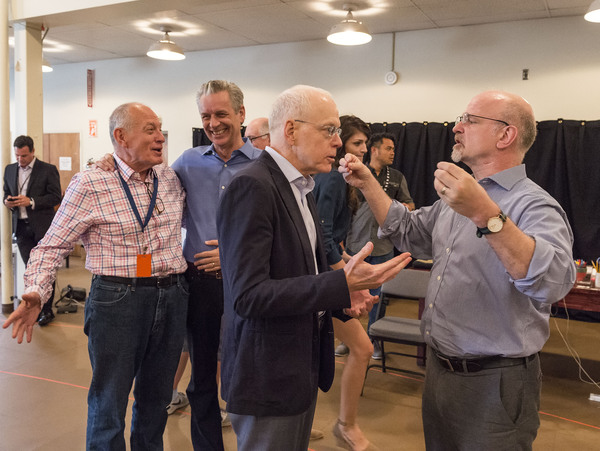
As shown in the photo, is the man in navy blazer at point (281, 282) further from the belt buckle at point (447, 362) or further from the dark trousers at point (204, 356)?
the dark trousers at point (204, 356)

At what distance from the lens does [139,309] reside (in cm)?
224

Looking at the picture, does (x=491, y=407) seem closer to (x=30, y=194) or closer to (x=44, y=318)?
(x=44, y=318)

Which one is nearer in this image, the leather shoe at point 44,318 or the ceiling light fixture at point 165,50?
the leather shoe at point 44,318

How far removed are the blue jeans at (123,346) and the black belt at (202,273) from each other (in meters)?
0.15

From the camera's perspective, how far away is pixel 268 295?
1438mm

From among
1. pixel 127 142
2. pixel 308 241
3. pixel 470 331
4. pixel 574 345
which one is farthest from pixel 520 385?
Result: pixel 574 345

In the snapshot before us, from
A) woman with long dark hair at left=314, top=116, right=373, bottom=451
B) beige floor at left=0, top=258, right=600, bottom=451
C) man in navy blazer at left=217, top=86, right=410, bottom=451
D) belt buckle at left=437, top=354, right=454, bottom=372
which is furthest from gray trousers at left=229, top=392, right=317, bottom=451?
beige floor at left=0, top=258, right=600, bottom=451

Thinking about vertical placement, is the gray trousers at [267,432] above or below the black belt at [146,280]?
below

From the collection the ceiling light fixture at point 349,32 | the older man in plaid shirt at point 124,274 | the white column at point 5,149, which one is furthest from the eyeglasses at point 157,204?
the white column at point 5,149

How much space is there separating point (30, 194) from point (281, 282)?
4.82m

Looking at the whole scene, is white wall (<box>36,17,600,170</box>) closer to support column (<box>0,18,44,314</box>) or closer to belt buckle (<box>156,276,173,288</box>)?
support column (<box>0,18,44,314</box>)

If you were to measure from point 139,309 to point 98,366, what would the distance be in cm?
29

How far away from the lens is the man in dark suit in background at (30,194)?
17.6ft

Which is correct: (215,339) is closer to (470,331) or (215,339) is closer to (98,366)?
(98,366)
